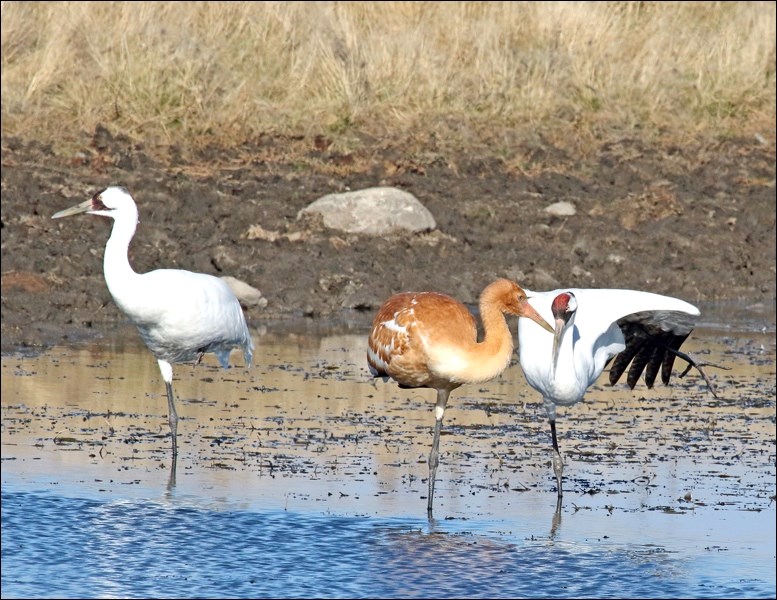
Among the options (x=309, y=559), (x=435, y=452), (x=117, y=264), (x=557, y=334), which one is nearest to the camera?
(x=309, y=559)

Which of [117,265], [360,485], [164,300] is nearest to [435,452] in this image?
[360,485]

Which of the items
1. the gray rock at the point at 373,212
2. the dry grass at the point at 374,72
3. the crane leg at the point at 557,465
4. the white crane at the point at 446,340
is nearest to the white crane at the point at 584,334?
the crane leg at the point at 557,465

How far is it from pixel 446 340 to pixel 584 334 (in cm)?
69

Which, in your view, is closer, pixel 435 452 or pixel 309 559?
pixel 309 559

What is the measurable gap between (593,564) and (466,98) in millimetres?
11217

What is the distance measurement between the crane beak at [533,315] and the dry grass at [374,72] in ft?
28.8

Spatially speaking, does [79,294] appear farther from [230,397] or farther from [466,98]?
[466,98]

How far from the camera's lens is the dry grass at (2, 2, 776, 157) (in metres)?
16.3

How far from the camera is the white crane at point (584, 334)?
299 inches

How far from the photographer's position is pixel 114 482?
7.76 m

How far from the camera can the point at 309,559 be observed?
264 inches

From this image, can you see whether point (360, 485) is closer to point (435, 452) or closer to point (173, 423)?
point (435, 452)

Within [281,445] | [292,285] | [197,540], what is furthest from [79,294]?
[197,540]

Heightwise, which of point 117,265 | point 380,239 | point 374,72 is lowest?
point 117,265
